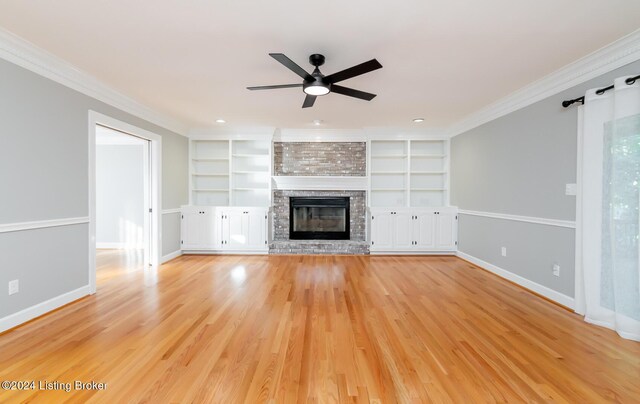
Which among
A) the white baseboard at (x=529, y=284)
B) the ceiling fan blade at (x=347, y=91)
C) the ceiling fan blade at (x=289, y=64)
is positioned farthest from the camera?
the white baseboard at (x=529, y=284)

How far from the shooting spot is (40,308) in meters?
2.77

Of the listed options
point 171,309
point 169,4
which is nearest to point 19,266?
point 171,309

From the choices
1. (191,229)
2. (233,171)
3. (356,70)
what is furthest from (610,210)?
(191,229)

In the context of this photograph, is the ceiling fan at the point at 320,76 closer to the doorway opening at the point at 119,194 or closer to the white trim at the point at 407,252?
the white trim at the point at 407,252

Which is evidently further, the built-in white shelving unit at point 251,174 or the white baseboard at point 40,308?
the built-in white shelving unit at point 251,174

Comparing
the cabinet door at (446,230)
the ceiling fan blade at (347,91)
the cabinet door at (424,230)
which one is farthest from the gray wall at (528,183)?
the ceiling fan blade at (347,91)

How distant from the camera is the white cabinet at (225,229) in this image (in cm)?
566

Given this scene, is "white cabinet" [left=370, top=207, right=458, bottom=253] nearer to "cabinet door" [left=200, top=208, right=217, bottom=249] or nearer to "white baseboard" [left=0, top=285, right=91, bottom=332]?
"cabinet door" [left=200, top=208, right=217, bottom=249]

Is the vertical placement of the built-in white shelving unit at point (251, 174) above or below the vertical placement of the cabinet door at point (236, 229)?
above

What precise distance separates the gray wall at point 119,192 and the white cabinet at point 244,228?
2.32m

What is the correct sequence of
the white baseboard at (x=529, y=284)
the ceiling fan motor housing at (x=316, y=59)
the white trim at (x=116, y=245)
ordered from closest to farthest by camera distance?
the ceiling fan motor housing at (x=316, y=59) → the white baseboard at (x=529, y=284) → the white trim at (x=116, y=245)

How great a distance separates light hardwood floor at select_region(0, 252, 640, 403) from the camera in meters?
1.73

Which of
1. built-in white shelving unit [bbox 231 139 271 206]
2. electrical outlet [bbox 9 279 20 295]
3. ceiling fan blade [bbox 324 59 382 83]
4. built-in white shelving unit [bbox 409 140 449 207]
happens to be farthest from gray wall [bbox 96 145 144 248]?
built-in white shelving unit [bbox 409 140 449 207]

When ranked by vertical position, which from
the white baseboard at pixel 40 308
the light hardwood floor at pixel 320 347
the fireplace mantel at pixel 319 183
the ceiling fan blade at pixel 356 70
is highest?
the ceiling fan blade at pixel 356 70
